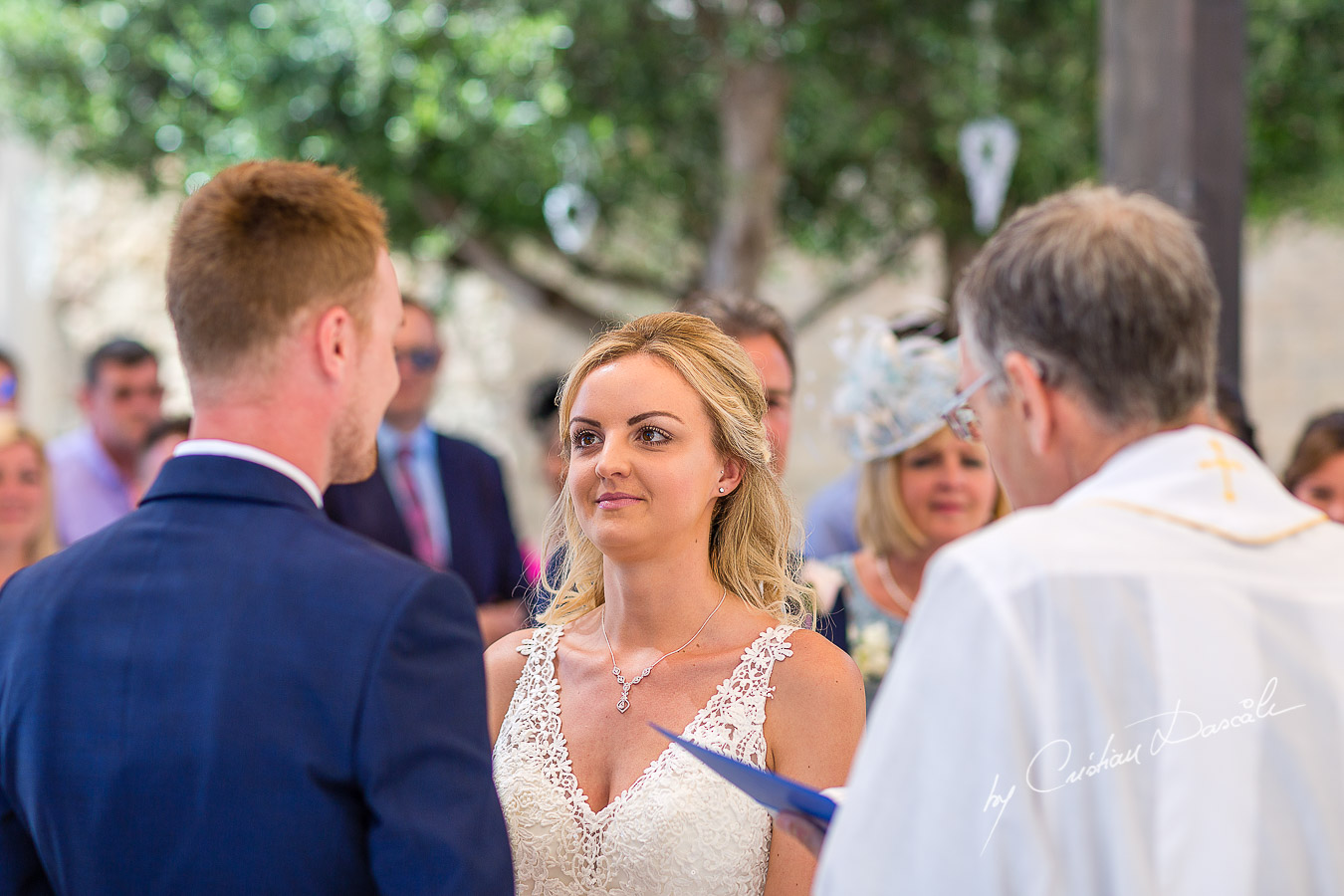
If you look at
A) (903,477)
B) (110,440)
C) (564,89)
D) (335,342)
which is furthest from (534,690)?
(564,89)

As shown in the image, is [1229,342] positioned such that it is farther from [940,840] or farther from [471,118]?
[471,118]

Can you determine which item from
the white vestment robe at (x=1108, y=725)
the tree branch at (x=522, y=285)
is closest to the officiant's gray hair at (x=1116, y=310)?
the white vestment robe at (x=1108, y=725)

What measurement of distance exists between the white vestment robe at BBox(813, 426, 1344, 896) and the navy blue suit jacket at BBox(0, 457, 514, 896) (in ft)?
1.64

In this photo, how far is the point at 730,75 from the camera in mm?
7160

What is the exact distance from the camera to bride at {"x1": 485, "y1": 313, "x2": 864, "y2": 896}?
2.24m

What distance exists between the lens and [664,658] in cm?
248

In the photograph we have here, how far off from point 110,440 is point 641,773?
158 inches

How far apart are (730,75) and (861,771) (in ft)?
20.7

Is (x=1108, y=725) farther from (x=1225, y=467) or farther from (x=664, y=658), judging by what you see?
(x=664, y=658)

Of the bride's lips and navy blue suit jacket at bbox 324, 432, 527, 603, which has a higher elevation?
the bride's lips

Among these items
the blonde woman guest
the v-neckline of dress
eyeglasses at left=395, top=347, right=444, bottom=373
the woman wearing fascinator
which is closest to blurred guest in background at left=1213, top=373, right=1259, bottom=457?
the woman wearing fascinator

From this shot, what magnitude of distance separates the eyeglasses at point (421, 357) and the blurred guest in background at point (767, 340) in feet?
4.99

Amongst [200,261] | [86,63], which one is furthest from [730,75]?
[200,261]

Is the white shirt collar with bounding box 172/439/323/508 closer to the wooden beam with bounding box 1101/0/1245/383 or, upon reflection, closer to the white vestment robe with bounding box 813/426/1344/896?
the white vestment robe with bounding box 813/426/1344/896
